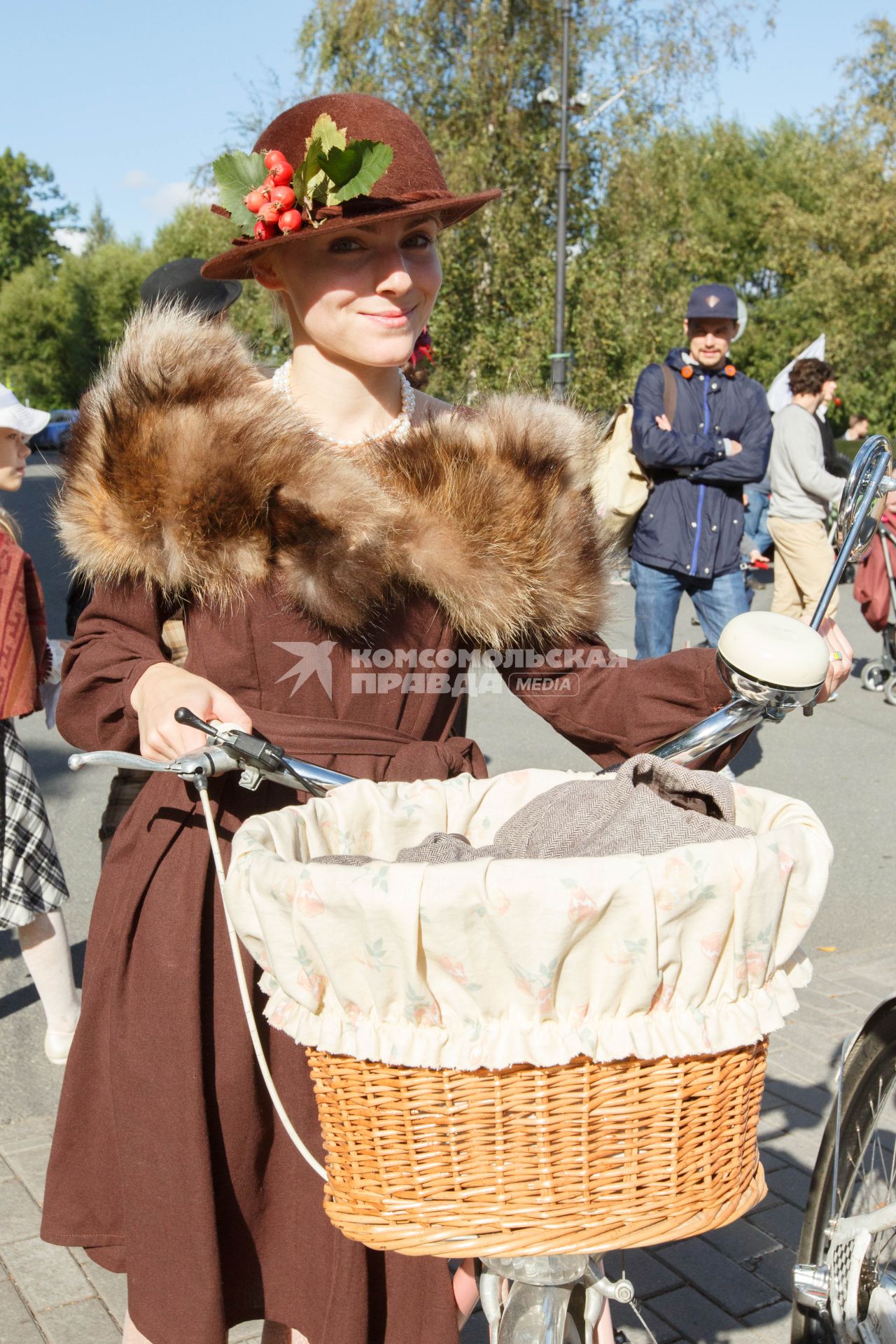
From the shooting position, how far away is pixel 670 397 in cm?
676

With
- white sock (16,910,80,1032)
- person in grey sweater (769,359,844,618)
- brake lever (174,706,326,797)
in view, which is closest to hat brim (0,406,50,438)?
white sock (16,910,80,1032)

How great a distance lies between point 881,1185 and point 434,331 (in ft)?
56.9

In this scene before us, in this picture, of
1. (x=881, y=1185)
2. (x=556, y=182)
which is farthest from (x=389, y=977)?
(x=556, y=182)

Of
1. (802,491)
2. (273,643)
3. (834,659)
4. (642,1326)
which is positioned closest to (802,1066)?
(642,1326)

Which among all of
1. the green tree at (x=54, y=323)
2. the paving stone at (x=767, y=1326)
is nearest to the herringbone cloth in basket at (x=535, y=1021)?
the paving stone at (x=767, y=1326)

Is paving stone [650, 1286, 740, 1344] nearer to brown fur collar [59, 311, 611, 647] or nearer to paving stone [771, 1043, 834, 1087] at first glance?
paving stone [771, 1043, 834, 1087]

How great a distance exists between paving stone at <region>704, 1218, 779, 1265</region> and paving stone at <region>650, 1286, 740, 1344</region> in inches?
7.3

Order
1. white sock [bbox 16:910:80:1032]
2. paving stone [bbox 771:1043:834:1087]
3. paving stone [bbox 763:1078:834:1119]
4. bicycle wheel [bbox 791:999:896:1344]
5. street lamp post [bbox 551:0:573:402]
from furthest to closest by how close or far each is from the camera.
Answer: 1. street lamp post [bbox 551:0:573:402]
2. white sock [bbox 16:910:80:1032]
3. paving stone [bbox 771:1043:834:1087]
4. paving stone [bbox 763:1078:834:1119]
5. bicycle wheel [bbox 791:999:896:1344]

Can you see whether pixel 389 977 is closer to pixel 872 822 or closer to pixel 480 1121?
pixel 480 1121

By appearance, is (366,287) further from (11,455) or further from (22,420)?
(11,455)

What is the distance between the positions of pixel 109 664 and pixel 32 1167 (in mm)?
1941

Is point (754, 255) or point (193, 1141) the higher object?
point (754, 255)

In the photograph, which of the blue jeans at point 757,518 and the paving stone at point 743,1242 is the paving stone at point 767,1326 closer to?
the paving stone at point 743,1242

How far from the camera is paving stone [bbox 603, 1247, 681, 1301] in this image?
2.88 meters
